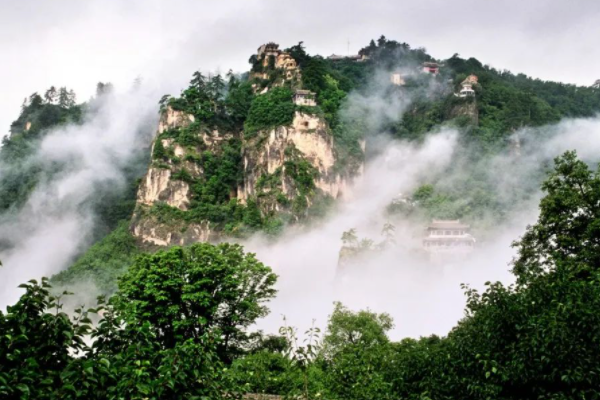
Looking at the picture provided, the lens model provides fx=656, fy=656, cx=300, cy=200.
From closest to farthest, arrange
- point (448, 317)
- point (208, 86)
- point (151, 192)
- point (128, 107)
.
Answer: point (448, 317) → point (151, 192) → point (208, 86) → point (128, 107)

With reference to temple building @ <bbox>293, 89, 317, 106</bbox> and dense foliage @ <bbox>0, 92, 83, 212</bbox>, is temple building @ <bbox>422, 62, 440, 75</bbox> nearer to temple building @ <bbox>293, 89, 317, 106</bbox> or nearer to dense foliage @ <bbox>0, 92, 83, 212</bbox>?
temple building @ <bbox>293, 89, 317, 106</bbox>

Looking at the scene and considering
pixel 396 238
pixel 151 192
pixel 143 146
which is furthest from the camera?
pixel 143 146

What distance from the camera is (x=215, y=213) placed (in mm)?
65875

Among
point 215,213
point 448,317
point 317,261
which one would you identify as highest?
point 215,213

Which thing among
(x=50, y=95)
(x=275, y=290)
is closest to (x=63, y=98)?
(x=50, y=95)

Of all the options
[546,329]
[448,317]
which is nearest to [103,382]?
[546,329]

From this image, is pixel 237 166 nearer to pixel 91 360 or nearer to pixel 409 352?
pixel 409 352

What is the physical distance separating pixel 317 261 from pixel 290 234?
12.1 ft

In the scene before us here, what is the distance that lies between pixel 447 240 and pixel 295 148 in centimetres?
1834

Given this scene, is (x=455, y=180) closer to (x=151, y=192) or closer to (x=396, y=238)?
(x=396, y=238)

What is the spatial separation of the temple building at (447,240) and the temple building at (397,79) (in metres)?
32.8

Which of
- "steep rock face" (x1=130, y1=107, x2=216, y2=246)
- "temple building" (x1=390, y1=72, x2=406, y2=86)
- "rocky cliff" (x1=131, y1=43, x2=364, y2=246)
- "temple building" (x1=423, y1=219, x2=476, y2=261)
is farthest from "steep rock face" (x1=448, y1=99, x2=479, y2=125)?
"steep rock face" (x1=130, y1=107, x2=216, y2=246)

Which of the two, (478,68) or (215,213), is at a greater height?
(478,68)

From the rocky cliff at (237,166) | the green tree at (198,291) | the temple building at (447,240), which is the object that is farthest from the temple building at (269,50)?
the green tree at (198,291)
